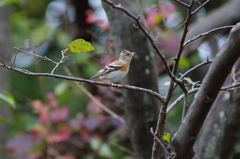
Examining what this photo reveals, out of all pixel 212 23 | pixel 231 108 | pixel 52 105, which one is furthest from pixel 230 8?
pixel 52 105

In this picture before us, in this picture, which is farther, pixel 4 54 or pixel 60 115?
pixel 60 115

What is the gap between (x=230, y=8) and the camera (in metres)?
3.86

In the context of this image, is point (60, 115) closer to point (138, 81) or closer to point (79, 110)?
point (79, 110)

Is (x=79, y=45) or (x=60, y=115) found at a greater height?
(x=79, y=45)

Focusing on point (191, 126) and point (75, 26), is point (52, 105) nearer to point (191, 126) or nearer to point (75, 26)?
point (75, 26)

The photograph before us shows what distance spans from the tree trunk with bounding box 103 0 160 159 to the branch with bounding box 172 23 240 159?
869 millimetres

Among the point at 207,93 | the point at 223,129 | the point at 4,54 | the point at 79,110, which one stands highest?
the point at 4,54

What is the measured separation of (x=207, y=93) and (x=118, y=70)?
1.05 metres

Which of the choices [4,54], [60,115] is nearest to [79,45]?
[4,54]

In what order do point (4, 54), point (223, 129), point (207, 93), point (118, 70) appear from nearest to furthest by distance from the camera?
1. point (207, 93)
2. point (118, 70)
3. point (223, 129)
4. point (4, 54)

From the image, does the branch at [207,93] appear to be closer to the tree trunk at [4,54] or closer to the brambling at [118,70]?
the brambling at [118,70]

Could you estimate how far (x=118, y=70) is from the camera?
2279 millimetres

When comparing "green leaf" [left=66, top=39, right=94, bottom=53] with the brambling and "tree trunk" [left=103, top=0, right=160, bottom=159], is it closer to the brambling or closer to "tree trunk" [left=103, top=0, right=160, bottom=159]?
the brambling

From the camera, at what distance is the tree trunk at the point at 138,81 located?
2.32 m
